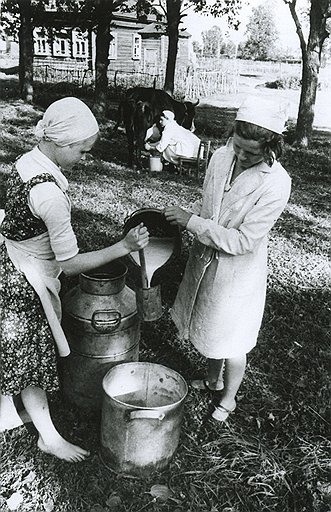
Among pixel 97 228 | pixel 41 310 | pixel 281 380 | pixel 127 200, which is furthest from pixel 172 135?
pixel 41 310

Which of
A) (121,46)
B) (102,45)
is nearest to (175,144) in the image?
(102,45)

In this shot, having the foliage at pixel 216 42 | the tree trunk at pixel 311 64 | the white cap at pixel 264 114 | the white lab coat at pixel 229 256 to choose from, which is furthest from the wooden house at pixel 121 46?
the white cap at pixel 264 114

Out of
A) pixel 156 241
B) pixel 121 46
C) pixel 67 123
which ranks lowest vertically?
pixel 156 241

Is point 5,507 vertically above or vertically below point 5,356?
below

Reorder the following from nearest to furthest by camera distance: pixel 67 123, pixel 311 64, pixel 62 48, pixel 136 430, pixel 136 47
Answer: pixel 67 123 → pixel 136 430 → pixel 311 64 → pixel 136 47 → pixel 62 48

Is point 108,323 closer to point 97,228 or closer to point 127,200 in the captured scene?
point 97,228

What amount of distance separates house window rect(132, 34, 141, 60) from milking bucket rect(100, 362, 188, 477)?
55.1 ft

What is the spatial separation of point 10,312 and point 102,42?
11.6 meters

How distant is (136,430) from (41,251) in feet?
3.36

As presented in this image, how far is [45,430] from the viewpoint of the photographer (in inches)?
108

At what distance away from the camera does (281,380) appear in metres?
3.63

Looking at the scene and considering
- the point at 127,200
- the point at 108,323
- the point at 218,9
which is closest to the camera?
the point at 108,323

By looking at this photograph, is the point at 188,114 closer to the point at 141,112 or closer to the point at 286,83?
the point at 141,112

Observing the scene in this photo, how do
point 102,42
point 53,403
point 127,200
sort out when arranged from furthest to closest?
point 102,42 < point 127,200 < point 53,403
